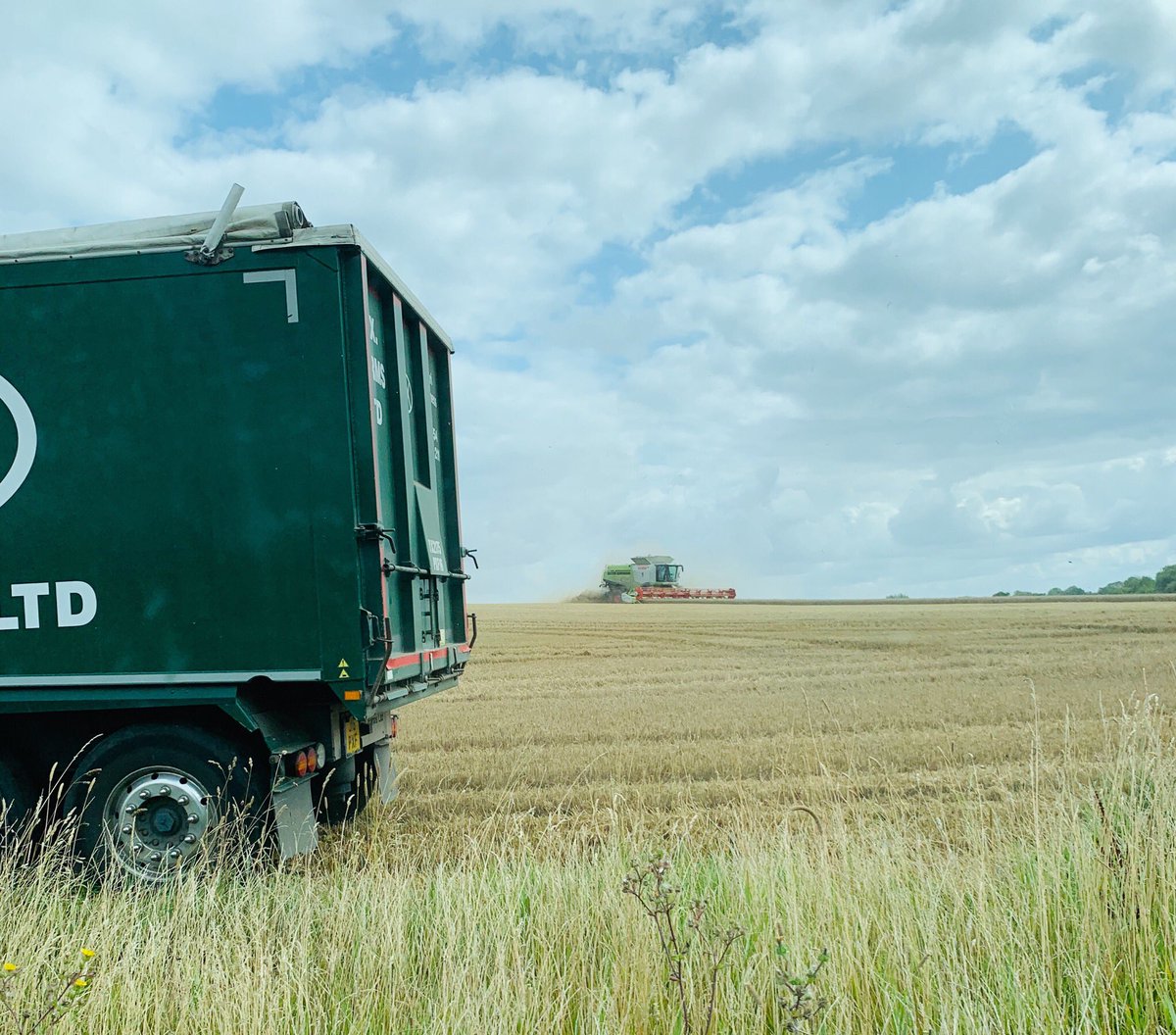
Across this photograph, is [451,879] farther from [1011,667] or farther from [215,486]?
[1011,667]

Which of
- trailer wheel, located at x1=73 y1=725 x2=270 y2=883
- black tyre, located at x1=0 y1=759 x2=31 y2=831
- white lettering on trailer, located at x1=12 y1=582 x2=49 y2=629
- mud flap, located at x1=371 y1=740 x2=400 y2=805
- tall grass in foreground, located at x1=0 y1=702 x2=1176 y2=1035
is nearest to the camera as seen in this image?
tall grass in foreground, located at x1=0 y1=702 x2=1176 y2=1035

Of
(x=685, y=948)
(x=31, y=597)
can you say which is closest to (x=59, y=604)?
(x=31, y=597)

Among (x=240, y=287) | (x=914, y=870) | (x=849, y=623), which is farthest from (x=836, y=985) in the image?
(x=849, y=623)

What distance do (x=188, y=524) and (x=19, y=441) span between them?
116 centimetres

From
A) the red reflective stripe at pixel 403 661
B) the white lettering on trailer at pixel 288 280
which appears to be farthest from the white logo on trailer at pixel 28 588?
the red reflective stripe at pixel 403 661

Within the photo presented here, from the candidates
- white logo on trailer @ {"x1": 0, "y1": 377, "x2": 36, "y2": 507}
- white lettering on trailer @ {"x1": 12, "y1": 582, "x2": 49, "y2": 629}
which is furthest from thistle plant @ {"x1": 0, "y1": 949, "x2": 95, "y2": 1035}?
white logo on trailer @ {"x1": 0, "y1": 377, "x2": 36, "y2": 507}

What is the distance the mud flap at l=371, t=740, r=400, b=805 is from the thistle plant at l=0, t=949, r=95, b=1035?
3757 mm

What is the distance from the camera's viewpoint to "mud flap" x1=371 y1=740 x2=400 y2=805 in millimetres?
7906

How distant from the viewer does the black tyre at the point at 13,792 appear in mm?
6395

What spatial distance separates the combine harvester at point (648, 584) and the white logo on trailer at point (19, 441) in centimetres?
5928

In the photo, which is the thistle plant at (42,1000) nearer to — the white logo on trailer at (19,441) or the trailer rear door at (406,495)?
the trailer rear door at (406,495)

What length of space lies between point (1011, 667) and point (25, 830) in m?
16.1

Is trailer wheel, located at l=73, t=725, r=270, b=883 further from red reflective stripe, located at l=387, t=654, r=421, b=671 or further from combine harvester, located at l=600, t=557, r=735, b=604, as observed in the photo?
combine harvester, located at l=600, t=557, r=735, b=604

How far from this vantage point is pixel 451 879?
5.03 meters
